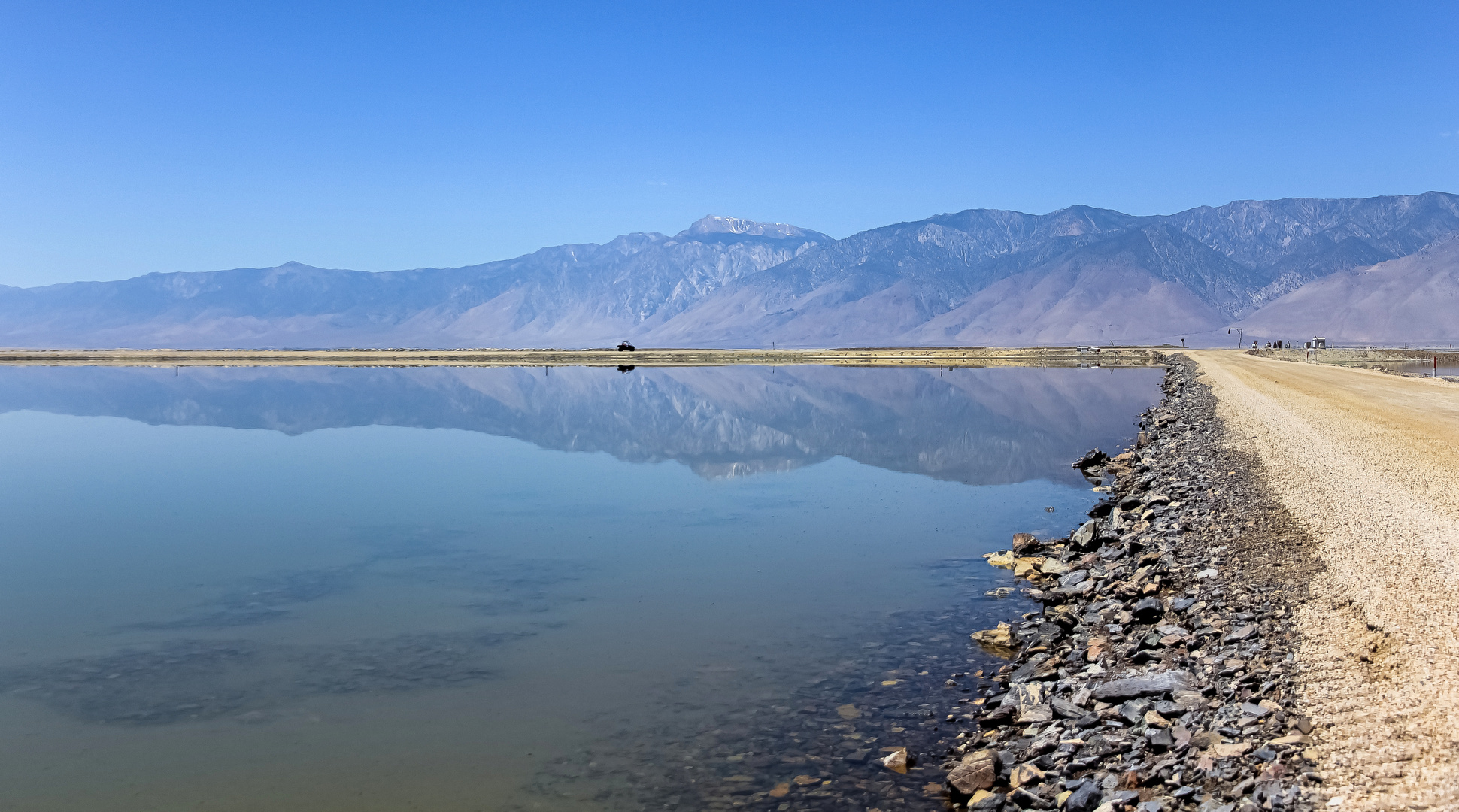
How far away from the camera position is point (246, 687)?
33.2 ft

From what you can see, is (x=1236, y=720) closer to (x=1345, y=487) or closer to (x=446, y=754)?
(x=446, y=754)

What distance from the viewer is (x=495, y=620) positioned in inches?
495

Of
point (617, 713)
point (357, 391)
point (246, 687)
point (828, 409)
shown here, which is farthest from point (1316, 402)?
point (357, 391)

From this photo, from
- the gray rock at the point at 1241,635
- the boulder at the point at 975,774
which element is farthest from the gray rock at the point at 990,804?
the gray rock at the point at 1241,635

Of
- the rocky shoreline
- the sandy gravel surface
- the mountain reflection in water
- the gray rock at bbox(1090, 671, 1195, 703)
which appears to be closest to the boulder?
the rocky shoreline

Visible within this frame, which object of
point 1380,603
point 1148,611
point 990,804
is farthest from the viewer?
point 1148,611

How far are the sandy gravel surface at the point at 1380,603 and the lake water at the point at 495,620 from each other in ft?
9.93

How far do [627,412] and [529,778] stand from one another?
3833 cm

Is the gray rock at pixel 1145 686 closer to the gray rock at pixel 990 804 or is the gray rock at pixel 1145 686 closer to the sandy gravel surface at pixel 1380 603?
the sandy gravel surface at pixel 1380 603

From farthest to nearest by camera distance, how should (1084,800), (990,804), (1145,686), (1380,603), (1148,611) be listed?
(1148,611), (1380,603), (1145,686), (990,804), (1084,800)

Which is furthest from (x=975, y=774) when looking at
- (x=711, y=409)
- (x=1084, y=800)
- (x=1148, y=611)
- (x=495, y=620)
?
(x=711, y=409)

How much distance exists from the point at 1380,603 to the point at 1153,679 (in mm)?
2292

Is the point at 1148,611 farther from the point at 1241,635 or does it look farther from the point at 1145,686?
the point at 1145,686

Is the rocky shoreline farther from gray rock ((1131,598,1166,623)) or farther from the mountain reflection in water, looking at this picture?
the mountain reflection in water
